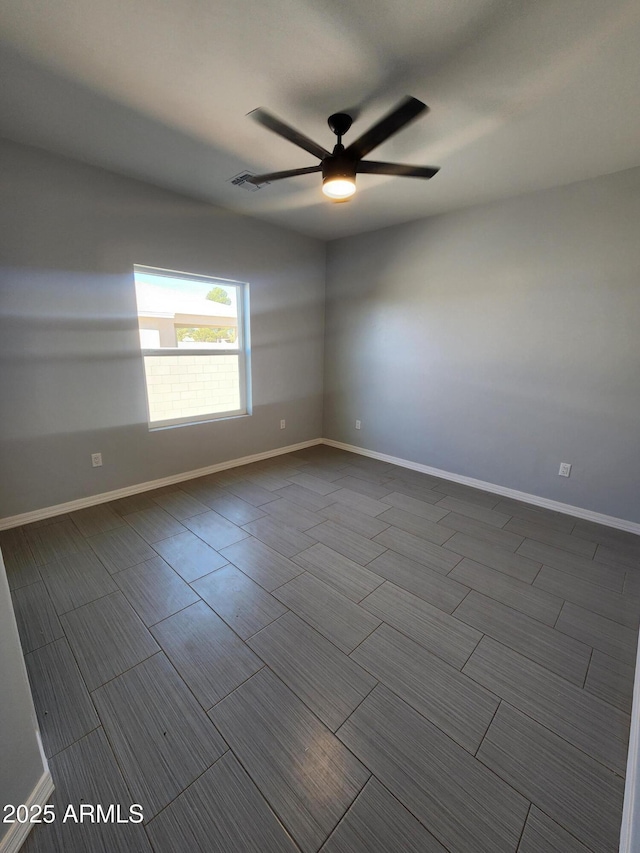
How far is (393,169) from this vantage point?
176cm

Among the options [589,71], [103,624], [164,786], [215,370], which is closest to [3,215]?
[215,370]

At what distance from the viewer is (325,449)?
452 cm

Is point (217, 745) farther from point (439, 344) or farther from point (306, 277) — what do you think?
point (306, 277)

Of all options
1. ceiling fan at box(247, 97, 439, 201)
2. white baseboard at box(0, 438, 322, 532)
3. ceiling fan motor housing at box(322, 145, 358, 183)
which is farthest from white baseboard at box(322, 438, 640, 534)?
ceiling fan motor housing at box(322, 145, 358, 183)

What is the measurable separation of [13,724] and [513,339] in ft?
11.9

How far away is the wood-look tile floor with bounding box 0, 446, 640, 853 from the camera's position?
100cm

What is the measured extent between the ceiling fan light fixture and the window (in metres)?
1.88

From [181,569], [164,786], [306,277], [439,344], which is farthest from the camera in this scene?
[306,277]

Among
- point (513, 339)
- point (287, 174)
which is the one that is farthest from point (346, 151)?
point (513, 339)

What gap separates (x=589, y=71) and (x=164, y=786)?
10.8 ft

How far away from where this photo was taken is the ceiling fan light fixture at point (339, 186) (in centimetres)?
177

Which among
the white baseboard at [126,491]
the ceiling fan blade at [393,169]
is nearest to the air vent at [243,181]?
the ceiling fan blade at [393,169]

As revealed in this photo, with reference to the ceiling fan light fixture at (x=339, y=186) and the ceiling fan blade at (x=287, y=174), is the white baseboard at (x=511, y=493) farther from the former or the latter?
the ceiling fan blade at (x=287, y=174)

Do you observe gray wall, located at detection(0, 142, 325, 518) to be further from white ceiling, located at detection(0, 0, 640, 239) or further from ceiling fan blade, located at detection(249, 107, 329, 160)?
ceiling fan blade, located at detection(249, 107, 329, 160)
